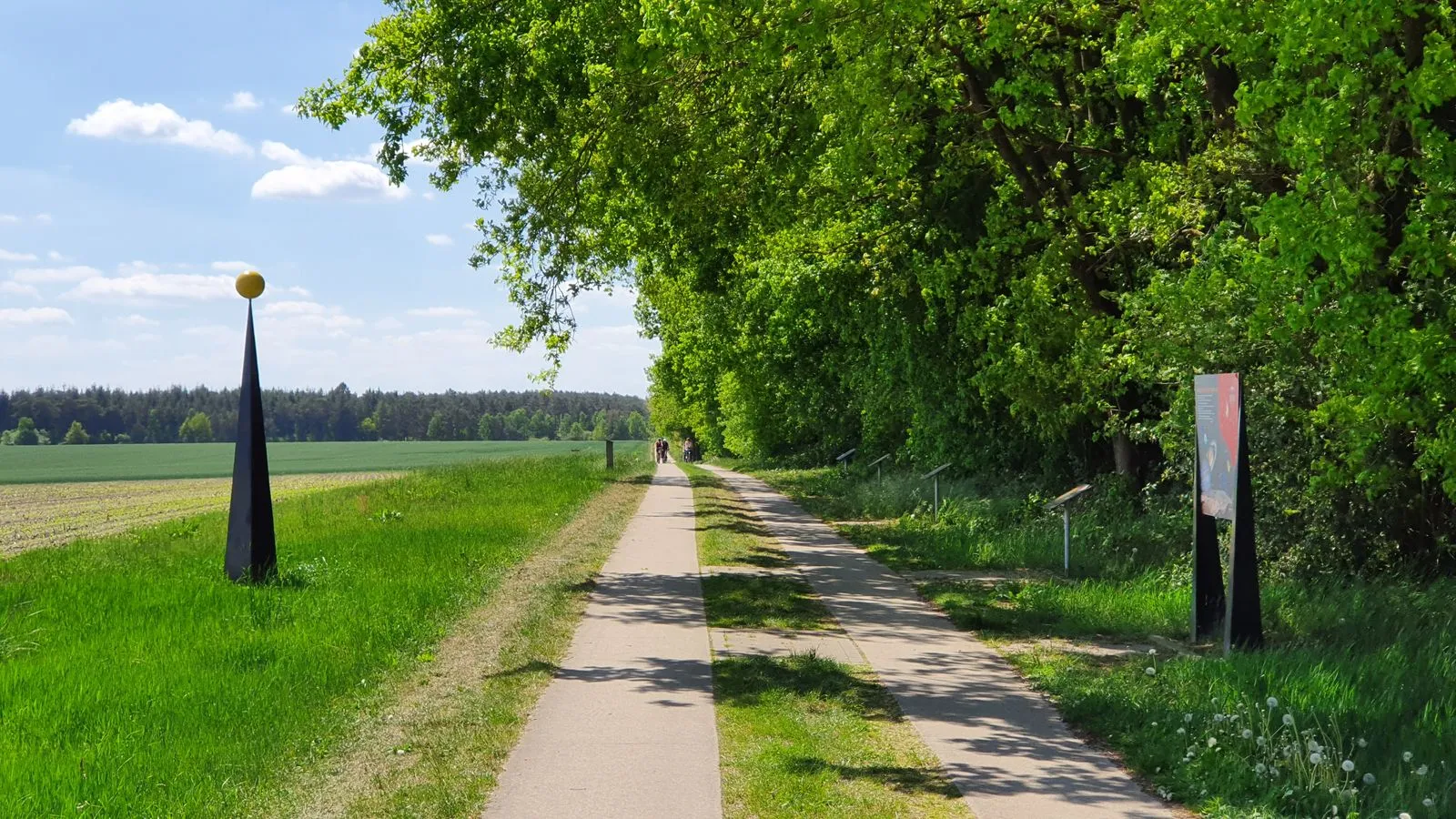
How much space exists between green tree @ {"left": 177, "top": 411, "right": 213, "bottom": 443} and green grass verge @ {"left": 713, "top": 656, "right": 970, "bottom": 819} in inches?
6688

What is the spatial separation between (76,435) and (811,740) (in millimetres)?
167605

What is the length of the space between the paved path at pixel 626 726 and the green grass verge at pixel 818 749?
0.51ft

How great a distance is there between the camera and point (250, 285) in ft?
44.8

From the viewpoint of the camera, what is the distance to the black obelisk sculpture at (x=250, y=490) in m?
13.5

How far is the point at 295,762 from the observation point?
6.91 meters

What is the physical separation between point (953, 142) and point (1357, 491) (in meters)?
9.37

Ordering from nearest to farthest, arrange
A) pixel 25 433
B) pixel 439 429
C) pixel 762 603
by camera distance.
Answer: pixel 762 603 < pixel 25 433 < pixel 439 429

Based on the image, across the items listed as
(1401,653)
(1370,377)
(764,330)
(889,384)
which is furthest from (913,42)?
(764,330)

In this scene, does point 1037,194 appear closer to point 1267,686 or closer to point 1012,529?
point 1012,529

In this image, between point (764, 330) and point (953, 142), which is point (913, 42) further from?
point (764, 330)

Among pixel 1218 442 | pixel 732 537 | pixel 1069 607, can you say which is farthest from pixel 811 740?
pixel 732 537

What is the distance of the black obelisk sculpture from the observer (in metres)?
13.5

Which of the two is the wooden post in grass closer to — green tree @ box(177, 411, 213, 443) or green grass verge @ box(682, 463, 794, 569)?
green grass verge @ box(682, 463, 794, 569)

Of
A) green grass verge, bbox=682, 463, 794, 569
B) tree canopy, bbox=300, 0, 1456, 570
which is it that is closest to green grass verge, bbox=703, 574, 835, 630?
green grass verge, bbox=682, 463, 794, 569
